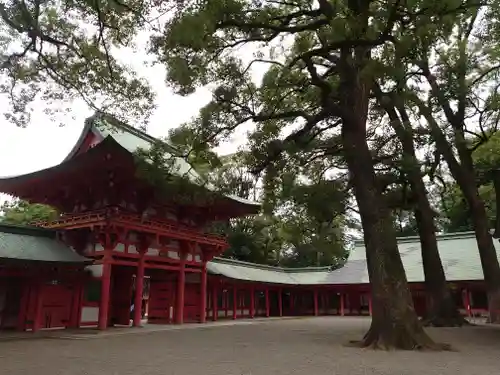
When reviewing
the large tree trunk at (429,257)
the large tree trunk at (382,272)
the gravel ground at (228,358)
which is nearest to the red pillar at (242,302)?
the large tree trunk at (429,257)

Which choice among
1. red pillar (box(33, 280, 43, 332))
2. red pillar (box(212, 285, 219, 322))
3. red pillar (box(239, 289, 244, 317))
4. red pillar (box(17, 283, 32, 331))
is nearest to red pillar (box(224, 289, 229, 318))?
red pillar (box(239, 289, 244, 317))

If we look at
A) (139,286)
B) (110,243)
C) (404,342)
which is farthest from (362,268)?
(404,342)

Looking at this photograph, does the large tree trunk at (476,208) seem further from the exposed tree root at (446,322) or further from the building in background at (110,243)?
the building in background at (110,243)

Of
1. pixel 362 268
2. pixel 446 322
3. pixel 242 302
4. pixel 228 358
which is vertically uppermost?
pixel 362 268

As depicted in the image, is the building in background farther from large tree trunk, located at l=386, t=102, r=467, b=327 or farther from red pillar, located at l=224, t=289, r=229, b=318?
large tree trunk, located at l=386, t=102, r=467, b=327

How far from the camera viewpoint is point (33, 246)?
46.5ft

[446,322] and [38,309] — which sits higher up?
[38,309]

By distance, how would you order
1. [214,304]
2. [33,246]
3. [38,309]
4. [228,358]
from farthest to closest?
[214,304] < [33,246] < [38,309] < [228,358]

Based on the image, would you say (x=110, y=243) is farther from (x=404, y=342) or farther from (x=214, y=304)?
(x=404, y=342)

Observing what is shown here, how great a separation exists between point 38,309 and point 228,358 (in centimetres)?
816

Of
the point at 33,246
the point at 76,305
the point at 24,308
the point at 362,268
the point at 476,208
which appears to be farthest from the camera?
the point at 362,268

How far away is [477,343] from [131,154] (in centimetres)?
1103

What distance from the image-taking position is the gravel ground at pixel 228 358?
6.77 meters

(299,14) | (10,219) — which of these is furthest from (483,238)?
(10,219)
